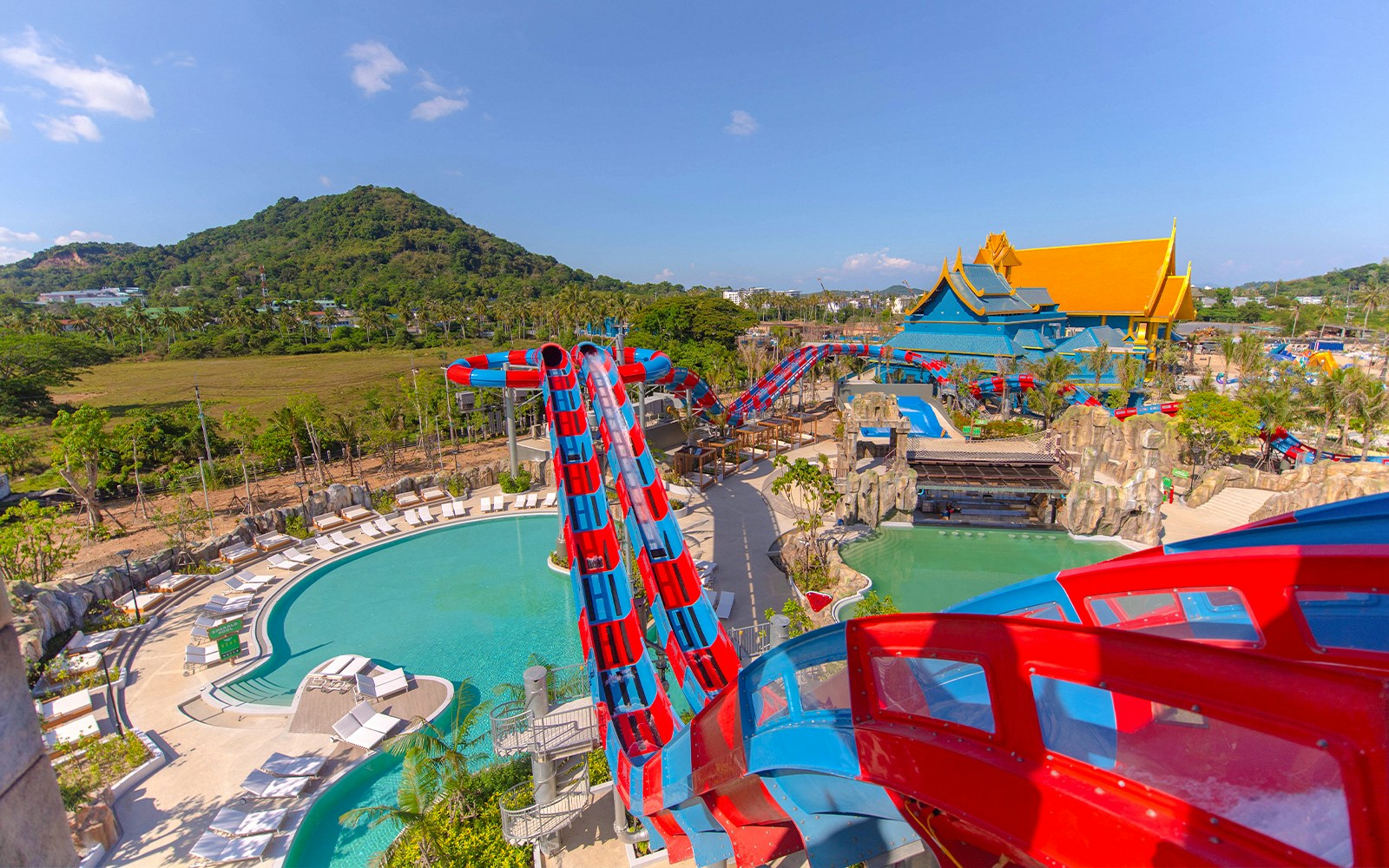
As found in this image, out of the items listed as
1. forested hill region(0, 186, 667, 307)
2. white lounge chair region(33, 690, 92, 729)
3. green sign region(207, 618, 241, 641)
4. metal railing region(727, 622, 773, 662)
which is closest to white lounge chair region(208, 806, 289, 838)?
white lounge chair region(33, 690, 92, 729)

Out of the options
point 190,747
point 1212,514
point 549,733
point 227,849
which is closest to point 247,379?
point 190,747

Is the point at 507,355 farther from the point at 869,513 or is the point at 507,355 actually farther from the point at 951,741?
the point at 951,741

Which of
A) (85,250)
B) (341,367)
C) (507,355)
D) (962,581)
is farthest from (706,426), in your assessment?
(85,250)

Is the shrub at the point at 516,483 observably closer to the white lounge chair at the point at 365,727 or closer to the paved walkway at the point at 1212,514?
the white lounge chair at the point at 365,727

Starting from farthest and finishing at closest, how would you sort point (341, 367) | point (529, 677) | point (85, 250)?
1. point (85, 250)
2. point (341, 367)
3. point (529, 677)

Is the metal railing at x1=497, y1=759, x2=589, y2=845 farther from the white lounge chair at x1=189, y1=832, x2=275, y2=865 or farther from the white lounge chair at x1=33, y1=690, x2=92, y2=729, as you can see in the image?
the white lounge chair at x1=33, y1=690, x2=92, y2=729

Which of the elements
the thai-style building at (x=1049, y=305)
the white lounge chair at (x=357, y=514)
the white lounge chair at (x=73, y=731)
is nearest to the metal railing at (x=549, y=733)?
the white lounge chair at (x=73, y=731)
